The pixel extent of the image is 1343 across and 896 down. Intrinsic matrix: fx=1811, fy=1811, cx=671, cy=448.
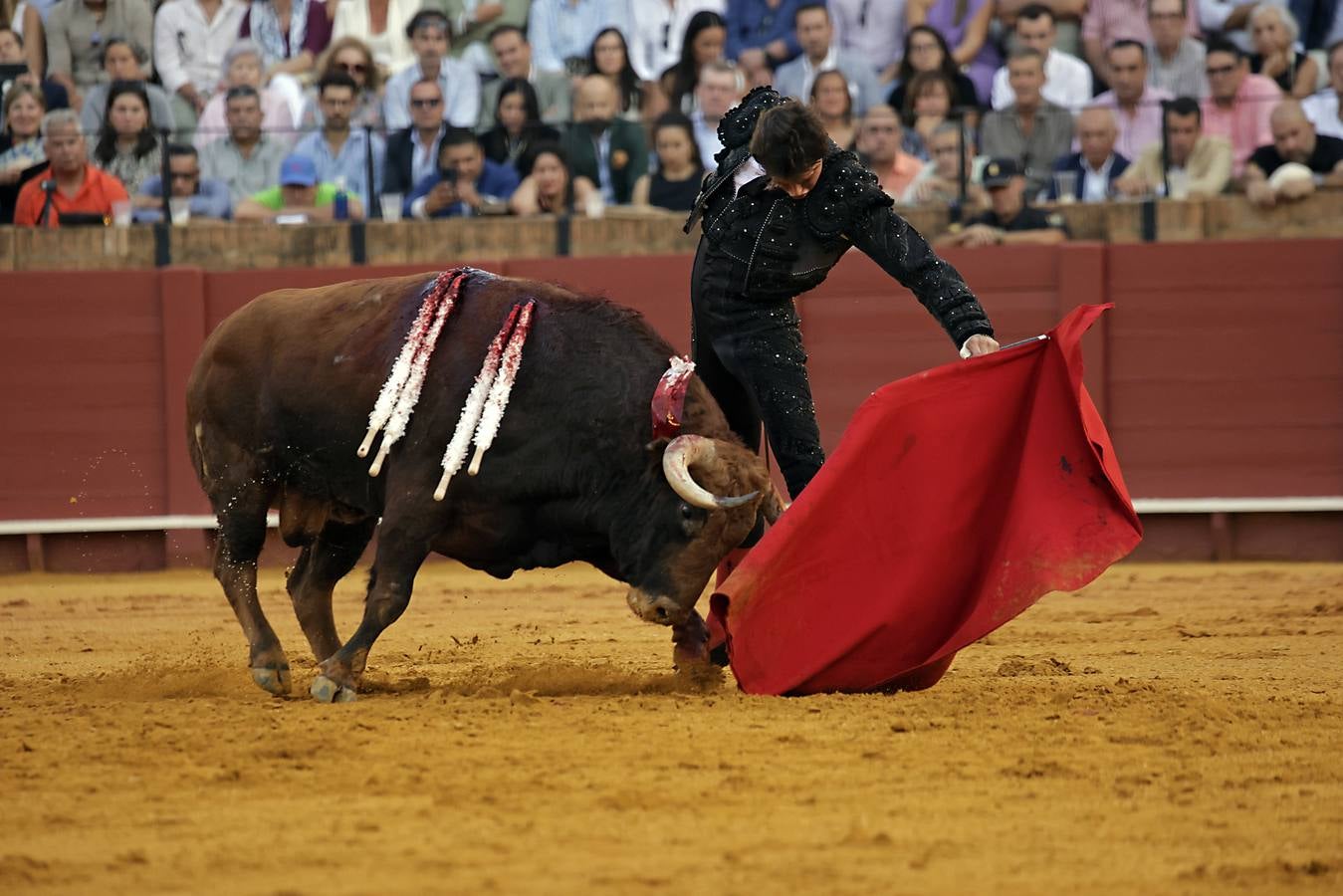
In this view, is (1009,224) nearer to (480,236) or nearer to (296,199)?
(480,236)

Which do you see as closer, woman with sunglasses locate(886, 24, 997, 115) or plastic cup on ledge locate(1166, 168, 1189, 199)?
plastic cup on ledge locate(1166, 168, 1189, 199)

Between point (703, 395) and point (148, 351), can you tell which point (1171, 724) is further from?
point (148, 351)

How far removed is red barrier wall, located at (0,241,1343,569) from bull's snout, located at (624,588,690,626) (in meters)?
4.56

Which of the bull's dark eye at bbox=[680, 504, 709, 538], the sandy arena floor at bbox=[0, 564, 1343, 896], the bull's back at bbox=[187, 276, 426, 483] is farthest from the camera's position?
the bull's back at bbox=[187, 276, 426, 483]

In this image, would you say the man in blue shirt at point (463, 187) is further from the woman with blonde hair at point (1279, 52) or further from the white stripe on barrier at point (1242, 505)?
the woman with blonde hair at point (1279, 52)

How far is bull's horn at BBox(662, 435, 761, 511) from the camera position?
171 inches

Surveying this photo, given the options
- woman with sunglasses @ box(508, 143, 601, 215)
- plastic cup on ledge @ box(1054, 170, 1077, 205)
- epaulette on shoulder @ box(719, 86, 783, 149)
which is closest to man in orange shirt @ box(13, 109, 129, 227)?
woman with sunglasses @ box(508, 143, 601, 215)

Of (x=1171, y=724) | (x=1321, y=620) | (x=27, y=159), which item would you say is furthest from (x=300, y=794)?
(x=27, y=159)

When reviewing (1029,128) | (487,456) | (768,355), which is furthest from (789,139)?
(1029,128)

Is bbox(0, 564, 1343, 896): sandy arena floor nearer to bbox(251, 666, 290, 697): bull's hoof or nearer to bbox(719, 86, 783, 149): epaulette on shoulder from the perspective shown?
bbox(251, 666, 290, 697): bull's hoof

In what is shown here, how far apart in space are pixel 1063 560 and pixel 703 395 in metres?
A: 0.99

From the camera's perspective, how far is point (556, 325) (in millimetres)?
4668

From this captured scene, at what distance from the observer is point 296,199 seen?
30.8 ft

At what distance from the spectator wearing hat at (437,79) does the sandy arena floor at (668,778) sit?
15.1 feet
